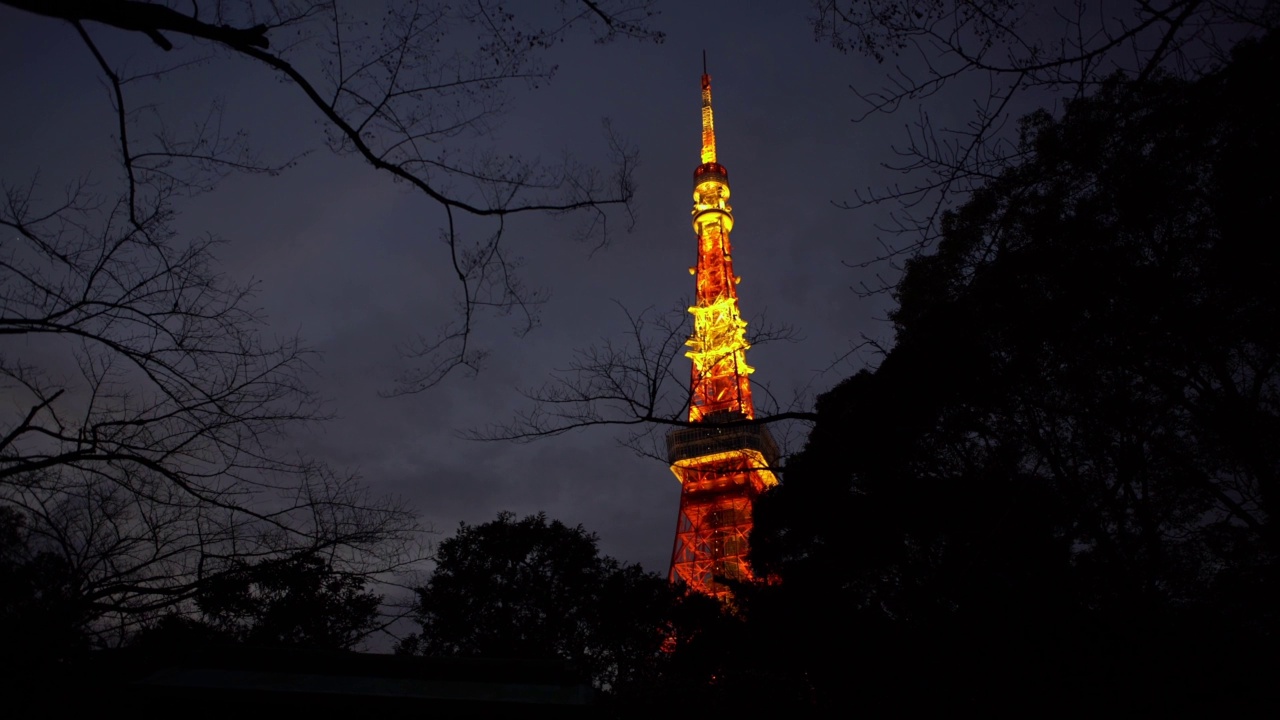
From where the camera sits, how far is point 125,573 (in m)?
3.63

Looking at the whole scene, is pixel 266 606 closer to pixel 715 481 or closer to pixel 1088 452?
pixel 1088 452

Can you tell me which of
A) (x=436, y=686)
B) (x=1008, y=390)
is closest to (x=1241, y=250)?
(x=1008, y=390)

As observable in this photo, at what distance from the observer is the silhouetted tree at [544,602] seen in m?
14.5

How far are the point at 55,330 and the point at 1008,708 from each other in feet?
27.0

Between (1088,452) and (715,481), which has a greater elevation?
(715,481)

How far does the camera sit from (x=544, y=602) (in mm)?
15266

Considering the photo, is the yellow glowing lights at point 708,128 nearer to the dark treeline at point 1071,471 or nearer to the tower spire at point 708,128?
the tower spire at point 708,128

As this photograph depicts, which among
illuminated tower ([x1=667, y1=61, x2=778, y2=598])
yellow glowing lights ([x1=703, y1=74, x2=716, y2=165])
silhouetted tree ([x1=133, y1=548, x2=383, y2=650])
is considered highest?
yellow glowing lights ([x1=703, y1=74, x2=716, y2=165])

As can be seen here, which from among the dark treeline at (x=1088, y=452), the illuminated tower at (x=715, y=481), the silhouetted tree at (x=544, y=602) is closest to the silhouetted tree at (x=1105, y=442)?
the dark treeline at (x=1088, y=452)

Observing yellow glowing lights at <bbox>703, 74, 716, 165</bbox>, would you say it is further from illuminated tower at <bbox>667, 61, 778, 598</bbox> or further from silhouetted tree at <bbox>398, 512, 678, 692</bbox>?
silhouetted tree at <bbox>398, 512, 678, 692</bbox>

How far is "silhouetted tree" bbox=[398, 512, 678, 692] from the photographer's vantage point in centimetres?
1455

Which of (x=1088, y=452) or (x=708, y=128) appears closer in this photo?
(x=1088, y=452)

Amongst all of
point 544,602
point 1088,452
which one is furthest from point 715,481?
point 1088,452

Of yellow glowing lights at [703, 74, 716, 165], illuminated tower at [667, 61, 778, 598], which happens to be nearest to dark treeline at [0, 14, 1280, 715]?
illuminated tower at [667, 61, 778, 598]
